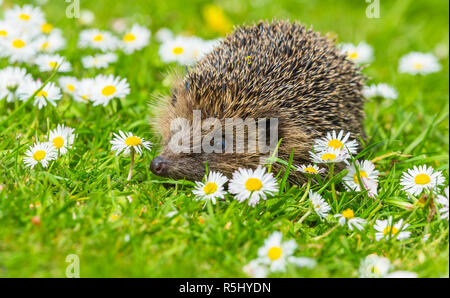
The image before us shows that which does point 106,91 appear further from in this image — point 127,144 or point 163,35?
point 163,35

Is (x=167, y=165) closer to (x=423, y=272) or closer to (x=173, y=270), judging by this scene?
(x=173, y=270)

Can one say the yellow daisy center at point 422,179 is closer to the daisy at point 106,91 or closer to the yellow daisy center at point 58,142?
the daisy at point 106,91

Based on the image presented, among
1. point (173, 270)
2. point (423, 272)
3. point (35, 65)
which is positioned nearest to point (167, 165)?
point (173, 270)

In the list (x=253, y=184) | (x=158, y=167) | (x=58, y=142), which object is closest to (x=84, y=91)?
(x=58, y=142)

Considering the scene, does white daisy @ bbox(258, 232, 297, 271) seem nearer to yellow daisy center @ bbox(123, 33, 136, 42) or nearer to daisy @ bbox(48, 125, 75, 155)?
daisy @ bbox(48, 125, 75, 155)

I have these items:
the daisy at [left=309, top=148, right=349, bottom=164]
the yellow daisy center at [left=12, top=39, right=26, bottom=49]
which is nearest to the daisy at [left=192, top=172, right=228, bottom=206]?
the daisy at [left=309, top=148, right=349, bottom=164]
